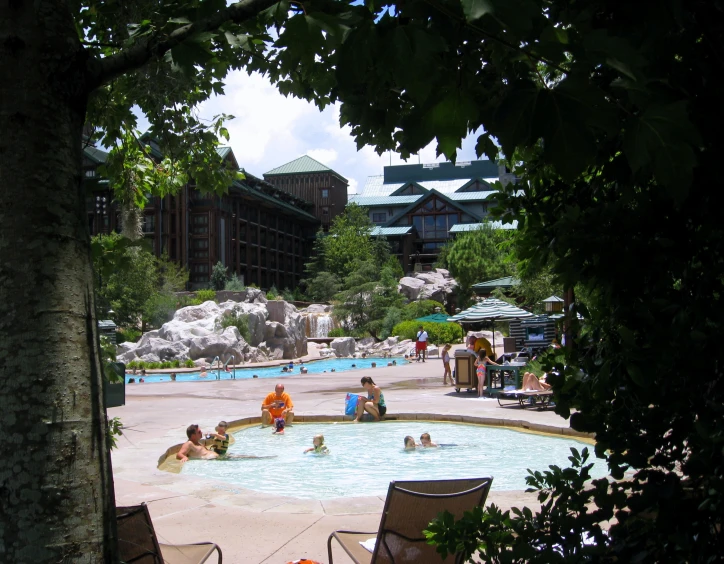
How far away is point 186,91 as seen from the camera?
15.3 feet

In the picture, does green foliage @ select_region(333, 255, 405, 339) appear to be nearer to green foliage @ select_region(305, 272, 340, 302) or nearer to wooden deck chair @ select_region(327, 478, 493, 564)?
green foliage @ select_region(305, 272, 340, 302)

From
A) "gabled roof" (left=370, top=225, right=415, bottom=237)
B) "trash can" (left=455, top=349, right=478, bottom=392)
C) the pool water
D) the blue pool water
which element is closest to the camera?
the pool water

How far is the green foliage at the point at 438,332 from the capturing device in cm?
4222

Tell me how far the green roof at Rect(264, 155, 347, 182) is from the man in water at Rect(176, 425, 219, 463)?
66759 millimetres

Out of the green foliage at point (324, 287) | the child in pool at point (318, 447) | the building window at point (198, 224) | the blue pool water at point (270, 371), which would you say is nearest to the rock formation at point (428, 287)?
the green foliage at point (324, 287)

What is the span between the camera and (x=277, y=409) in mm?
12953

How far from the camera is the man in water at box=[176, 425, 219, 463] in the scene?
400 inches

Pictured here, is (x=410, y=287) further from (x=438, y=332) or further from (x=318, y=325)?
(x=438, y=332)

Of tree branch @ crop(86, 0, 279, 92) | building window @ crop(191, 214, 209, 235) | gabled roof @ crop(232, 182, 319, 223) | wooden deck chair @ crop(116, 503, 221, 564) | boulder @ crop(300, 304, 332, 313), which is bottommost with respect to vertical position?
wooden deck chair @ crop(116, 503, 221, 564)

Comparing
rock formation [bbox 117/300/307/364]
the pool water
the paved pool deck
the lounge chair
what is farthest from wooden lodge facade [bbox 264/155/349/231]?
the pool water

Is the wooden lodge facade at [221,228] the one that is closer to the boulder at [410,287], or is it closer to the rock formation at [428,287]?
the boulder at [410,287]

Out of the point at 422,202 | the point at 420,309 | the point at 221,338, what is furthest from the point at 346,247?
the point at 221,338

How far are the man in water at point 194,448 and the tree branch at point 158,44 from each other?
8.48 m

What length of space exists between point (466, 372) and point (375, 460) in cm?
651
